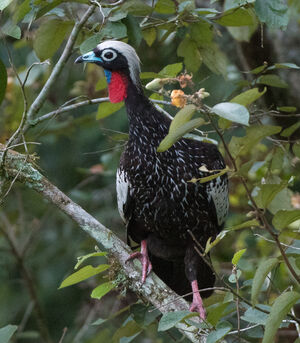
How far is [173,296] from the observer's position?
2.83 metres

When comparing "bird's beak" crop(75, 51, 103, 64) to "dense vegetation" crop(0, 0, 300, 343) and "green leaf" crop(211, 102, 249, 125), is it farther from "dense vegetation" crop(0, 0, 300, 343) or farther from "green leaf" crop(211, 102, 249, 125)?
"green leaf" crop(211, 102, 249, 125)

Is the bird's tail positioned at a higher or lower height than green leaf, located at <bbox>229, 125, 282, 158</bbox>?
lower

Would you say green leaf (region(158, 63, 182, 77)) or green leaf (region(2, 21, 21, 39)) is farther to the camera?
green leaf (region(158, 63, 182, 77))

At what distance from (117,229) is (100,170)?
497 mm

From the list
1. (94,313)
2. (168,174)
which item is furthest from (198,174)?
(94,313)

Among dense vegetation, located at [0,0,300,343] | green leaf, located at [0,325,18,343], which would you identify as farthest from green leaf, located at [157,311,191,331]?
green leaf, located at [0,325,18,343]

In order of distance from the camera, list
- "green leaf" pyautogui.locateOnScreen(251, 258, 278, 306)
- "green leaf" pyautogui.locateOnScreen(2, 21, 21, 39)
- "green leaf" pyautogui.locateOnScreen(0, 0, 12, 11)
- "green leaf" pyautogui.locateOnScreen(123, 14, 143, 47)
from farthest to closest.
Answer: "green leaf" pyautogui.locateOnScreen(123, 14, 143, 47) < "green leaf" pyautogui.locateOnScreen(2, 21, 21, 39) < "green leaf" pyautogui.locateOnScreen(0, 0, 12, 11) < "green leaf" pyautogui.locateOnScreen(251, 258, 278, 306)

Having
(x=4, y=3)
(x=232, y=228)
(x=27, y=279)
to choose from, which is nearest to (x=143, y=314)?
(x=232, y=228)

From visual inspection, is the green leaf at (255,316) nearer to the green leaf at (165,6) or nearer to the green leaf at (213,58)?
the green leaf at (165,6)

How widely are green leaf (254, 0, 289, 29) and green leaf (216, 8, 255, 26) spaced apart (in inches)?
12.2

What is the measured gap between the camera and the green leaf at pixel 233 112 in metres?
1.60

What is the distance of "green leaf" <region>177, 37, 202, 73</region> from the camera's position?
3.28 meters

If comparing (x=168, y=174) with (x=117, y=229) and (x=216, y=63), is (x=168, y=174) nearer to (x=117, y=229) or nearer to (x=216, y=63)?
(x=216, y=63)

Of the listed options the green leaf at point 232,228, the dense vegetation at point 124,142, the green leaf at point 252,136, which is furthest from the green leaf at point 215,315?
the green leaf at point 252,136
